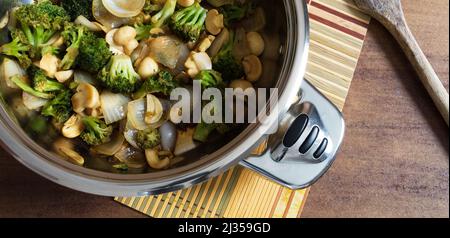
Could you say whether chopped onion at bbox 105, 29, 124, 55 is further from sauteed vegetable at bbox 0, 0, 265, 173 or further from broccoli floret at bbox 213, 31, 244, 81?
broccoli floret at bbox 213, 31, 244, 81

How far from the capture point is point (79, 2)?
1.21 meters

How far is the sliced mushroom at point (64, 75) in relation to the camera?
1167 millimetres

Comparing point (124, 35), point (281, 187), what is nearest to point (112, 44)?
point (124, 35)

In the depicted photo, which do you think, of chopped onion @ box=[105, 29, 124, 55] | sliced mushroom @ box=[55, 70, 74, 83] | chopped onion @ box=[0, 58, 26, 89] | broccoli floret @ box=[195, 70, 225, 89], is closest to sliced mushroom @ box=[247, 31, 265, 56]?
broccoli floret @ box=[195, 70, 225, 89]

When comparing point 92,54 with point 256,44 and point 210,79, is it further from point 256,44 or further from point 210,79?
point 256,44

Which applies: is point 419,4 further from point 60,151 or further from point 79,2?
point 60,151

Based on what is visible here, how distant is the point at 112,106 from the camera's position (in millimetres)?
1167

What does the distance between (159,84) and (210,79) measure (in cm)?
12

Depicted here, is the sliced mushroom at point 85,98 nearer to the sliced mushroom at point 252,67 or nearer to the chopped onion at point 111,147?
the chopped onion at point 111,147

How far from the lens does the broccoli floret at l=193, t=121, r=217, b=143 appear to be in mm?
1163

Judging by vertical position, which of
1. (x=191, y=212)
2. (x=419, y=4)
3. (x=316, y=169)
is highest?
(x=419, y=4)

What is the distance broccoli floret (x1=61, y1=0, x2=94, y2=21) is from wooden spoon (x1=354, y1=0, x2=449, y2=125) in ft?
2.42

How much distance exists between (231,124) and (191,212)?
348 millimetres

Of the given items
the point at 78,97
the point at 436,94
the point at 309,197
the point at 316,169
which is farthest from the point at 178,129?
the point at 436,94
